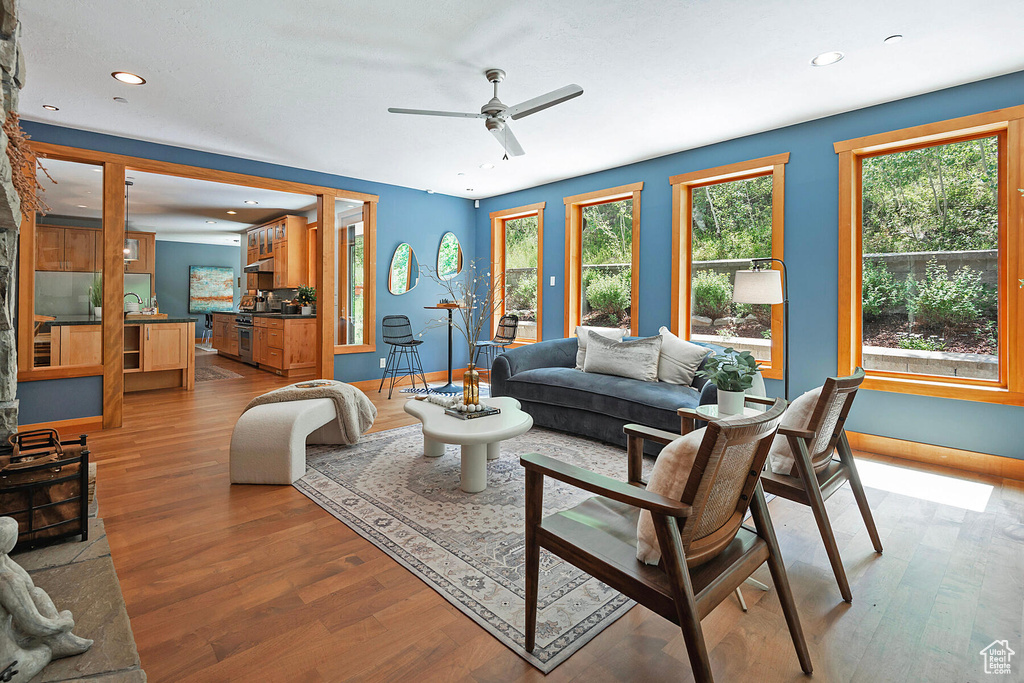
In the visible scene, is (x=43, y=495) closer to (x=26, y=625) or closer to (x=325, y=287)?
(x=26, y=625)

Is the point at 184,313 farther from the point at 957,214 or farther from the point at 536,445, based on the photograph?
the point at 957,214

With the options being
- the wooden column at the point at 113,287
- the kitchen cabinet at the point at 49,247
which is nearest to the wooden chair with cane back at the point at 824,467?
the wooden column at the point at 113,287

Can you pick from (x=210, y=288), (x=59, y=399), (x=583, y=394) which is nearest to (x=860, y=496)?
(x=583, y=394)

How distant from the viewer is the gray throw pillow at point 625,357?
4.09 m

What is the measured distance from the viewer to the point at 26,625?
113cm

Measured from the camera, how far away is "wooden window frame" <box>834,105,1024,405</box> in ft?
10.5

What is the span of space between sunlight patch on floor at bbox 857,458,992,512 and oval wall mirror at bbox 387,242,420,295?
5.37 m

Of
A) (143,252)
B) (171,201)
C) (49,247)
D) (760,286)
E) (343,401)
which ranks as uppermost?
(171,201)

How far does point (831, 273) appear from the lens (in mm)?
3957

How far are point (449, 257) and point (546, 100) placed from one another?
4.33 metres

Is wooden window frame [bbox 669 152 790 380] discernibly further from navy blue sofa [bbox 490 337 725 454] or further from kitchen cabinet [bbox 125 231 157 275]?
kitchen cabinet [bbox 125 231 157 275]

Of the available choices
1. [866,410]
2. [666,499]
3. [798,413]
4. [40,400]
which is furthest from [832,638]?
[40,400]

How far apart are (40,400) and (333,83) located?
3.72 metres

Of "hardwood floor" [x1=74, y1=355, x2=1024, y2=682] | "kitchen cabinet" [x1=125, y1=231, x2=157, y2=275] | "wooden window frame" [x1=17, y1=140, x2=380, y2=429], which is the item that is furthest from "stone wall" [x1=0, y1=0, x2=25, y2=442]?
"kitchen cabinet" [x1=125, y1=231, x2=157, y2=275]
